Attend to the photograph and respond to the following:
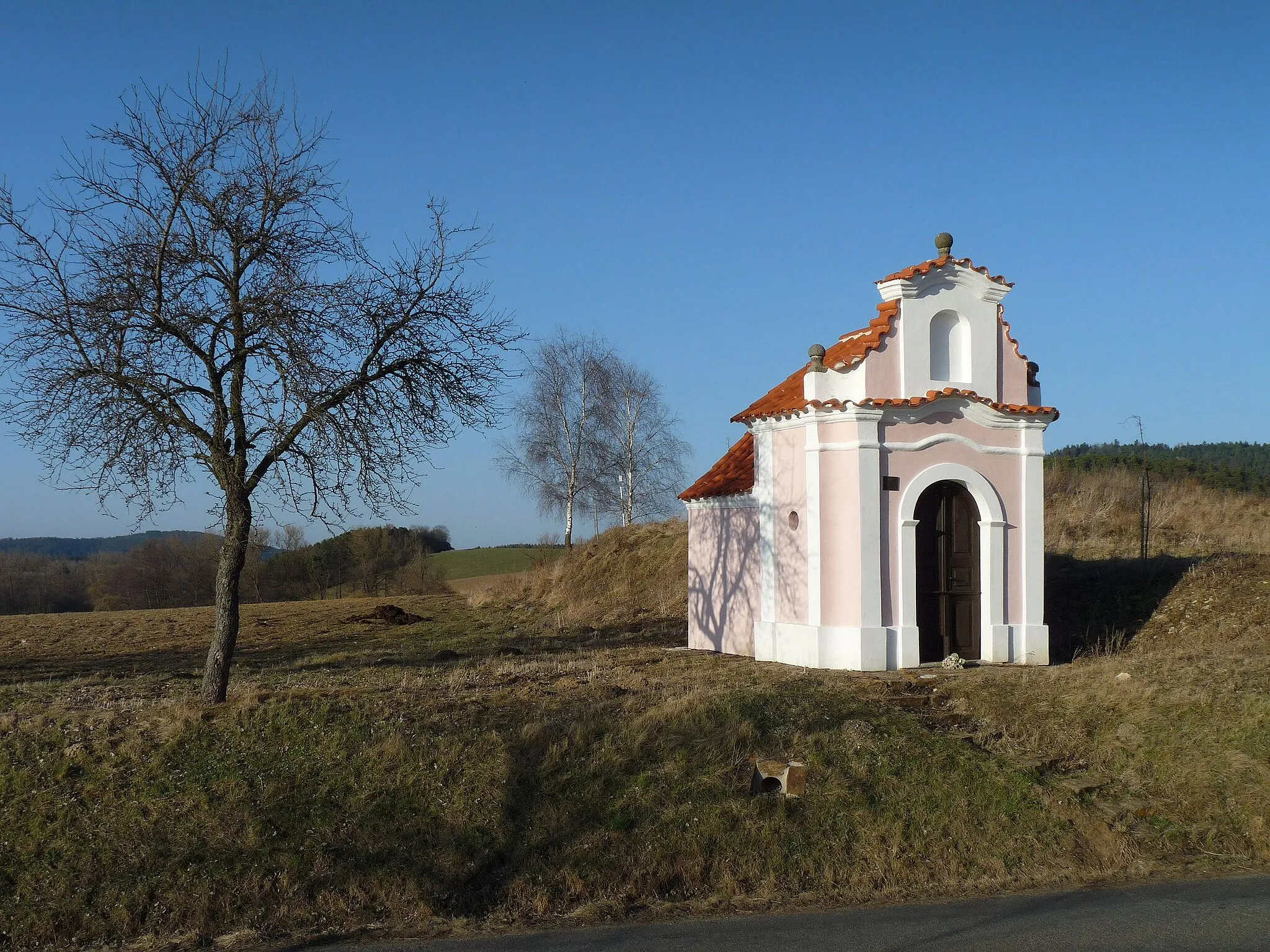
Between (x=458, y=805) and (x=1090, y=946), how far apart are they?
4.90 metres

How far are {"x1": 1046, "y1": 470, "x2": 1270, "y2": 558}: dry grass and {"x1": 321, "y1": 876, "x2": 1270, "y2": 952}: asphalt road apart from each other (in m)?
16.2

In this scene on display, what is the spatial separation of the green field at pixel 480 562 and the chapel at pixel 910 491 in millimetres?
33392

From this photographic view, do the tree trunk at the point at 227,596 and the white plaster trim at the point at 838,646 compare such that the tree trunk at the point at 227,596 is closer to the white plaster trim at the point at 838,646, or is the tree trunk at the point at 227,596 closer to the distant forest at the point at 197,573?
the white plaster trim at the point at 838,646

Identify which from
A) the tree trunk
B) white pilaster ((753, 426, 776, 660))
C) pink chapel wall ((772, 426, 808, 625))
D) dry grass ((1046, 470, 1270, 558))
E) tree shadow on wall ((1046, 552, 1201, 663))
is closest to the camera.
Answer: the tree trunk

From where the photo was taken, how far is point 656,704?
11.3 metres

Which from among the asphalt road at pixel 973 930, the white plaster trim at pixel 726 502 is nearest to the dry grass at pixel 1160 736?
the asphalt road at pixel 973 930

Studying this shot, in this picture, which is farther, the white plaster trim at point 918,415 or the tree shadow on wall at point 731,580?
the tree shadow on wall at point 731,580

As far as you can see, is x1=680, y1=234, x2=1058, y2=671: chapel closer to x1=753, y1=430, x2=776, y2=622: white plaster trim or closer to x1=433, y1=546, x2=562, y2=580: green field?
x1=753, y1=430, x2=776, y2=622: white plaster trim

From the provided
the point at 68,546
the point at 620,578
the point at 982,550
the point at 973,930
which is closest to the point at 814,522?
the point at 982,550

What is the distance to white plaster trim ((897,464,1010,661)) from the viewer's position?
15086mm

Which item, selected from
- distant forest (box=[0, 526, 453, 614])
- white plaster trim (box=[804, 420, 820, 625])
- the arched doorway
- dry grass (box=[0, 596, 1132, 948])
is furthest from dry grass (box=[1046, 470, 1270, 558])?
distant forest (box=[0, 526, 453, 614])

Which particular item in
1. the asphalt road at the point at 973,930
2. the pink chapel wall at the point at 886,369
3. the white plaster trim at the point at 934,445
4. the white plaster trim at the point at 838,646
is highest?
the pink chapel wall at the point at 886,369

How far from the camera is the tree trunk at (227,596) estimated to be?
11508 millimetres

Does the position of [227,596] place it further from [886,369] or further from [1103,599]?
[1103,599]
